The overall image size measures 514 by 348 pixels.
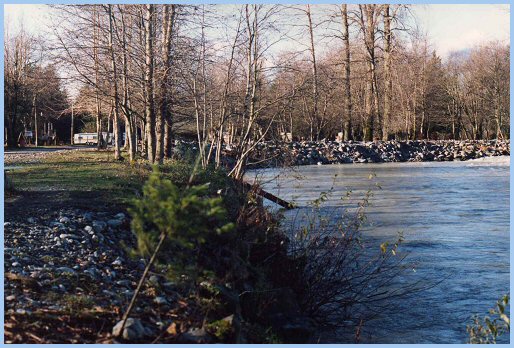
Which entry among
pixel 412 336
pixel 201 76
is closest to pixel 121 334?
pixel 412 336

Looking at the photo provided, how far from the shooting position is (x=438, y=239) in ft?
48.5

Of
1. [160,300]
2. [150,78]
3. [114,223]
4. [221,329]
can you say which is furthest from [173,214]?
[150,78]

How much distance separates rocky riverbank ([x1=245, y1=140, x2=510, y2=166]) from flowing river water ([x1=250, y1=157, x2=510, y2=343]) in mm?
11454

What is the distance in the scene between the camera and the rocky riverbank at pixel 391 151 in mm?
41556

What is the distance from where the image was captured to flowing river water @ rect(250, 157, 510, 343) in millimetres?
9195

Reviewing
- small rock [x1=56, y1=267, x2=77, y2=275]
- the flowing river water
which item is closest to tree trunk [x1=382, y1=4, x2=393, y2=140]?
the flowing river water

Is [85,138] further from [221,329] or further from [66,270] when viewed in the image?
[221,329]

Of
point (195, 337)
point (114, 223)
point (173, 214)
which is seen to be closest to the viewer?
point (173, 214)

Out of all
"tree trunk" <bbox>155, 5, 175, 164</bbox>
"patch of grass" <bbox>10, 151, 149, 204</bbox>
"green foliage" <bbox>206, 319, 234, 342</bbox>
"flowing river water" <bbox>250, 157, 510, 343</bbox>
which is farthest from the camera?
"tree trunk" <bbox>155, 5, 175, 164</bbox>

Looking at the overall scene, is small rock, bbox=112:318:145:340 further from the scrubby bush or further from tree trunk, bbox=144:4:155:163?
tree trunk, bbox=144:4:155:163

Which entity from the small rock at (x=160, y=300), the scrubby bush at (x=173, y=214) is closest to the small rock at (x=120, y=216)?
the small rock at (x=160, y=300)

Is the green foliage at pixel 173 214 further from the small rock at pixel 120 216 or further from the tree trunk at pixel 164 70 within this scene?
the tree trunk at pixel 164 70

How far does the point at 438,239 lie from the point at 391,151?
97.2 ft

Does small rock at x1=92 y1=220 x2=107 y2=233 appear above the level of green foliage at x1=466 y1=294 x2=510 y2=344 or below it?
above
